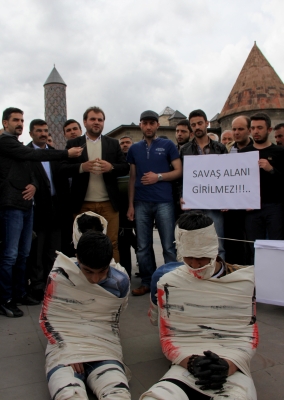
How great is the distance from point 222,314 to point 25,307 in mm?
2600

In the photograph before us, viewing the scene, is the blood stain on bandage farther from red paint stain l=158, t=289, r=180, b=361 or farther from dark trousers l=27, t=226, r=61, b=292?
dark trousers l=27, t=226, r=61, b=292

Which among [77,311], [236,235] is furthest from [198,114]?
[77,311]

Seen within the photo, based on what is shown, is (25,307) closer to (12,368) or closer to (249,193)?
(12,368)

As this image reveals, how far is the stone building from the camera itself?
24.9 metres

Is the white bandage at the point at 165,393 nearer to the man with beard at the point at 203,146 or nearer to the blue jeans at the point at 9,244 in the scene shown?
the blue jeans at the point at 9,244

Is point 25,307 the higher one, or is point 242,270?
point 242,270

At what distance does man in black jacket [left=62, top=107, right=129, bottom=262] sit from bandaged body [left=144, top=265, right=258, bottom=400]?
2105 mm

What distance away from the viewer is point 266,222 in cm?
454

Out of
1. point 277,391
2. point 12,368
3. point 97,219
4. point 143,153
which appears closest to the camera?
point 277,391

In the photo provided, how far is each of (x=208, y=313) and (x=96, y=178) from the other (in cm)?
256

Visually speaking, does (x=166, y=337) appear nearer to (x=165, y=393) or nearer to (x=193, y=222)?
(x=165, y=393)

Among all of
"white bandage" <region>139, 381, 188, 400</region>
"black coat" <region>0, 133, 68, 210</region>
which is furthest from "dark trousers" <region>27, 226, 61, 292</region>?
"white bandage" <region>139, 381, 188, 400</region>

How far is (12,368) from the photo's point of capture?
2787 millimetres

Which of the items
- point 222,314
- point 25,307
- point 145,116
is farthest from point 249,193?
point 25,307
